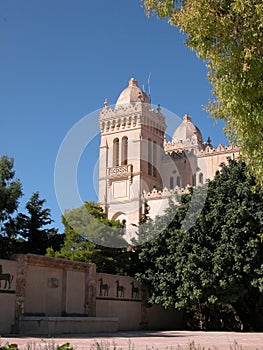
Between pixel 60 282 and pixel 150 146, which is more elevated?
pixel 150 146

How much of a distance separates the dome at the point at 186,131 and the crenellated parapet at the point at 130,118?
315 cm

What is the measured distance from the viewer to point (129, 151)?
150ft

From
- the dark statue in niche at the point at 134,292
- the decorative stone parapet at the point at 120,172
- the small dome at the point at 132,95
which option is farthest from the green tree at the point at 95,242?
the small dome at the point at 132,95

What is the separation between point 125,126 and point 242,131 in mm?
36581

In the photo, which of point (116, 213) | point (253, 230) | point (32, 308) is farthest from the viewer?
point (116, 213)

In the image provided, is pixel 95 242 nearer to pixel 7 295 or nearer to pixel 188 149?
→ pixel 7 295

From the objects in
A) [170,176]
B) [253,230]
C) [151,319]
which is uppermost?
[170,176]

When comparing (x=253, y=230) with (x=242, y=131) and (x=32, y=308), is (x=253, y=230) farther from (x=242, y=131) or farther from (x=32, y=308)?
(x=242, y=131)

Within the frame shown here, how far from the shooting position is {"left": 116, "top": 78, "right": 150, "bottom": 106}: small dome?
151ft

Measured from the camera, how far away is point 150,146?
46156 millimetres

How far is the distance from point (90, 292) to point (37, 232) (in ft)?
30.2

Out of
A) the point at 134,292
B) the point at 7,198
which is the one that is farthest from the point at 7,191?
the point at 134,292

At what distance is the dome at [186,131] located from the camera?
165 ft

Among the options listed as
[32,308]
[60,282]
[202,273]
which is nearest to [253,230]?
[202,273]
